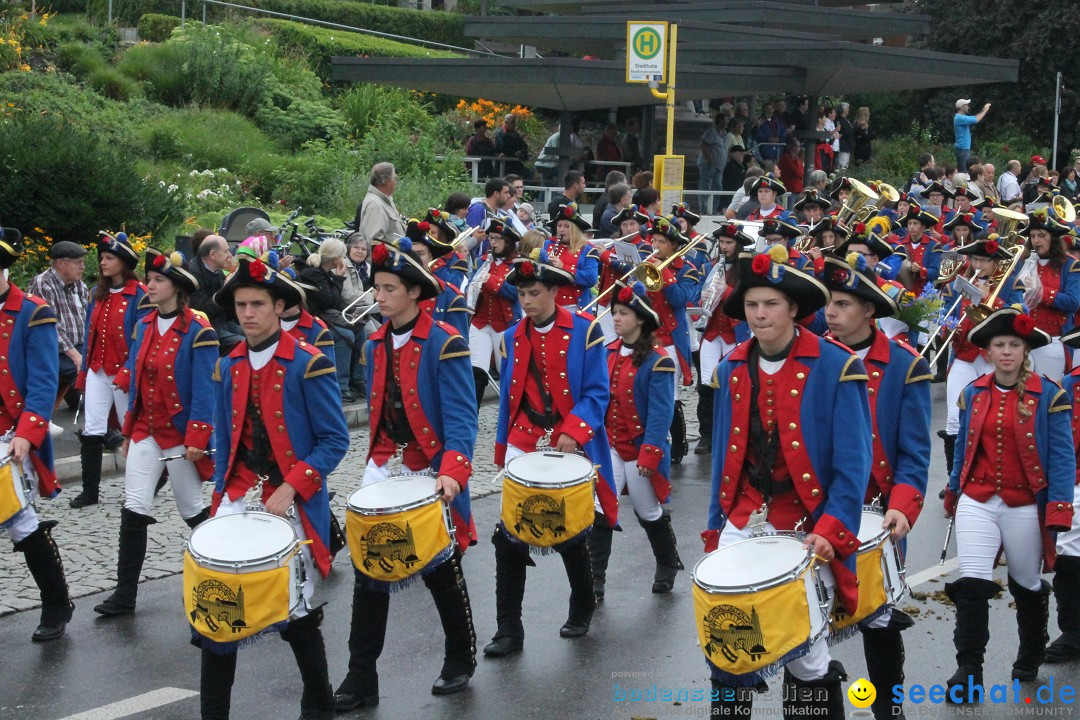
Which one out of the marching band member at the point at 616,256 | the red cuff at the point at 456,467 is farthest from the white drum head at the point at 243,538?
the marching band member at the point at 616,256

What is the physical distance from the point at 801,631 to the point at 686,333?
764 cm

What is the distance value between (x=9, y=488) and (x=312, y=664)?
6.77ft

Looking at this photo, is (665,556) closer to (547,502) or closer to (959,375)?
(547,502)

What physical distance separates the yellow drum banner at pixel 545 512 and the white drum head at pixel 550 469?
1.5 inches

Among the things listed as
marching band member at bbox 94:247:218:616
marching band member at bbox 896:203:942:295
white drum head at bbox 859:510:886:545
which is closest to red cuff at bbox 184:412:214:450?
marching band member at bbox 94:247:218:616

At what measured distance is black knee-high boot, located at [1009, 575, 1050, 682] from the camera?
715 cm

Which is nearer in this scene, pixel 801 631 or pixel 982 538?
pixel 801 631

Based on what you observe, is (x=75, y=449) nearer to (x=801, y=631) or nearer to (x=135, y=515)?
(x=135, y=515)

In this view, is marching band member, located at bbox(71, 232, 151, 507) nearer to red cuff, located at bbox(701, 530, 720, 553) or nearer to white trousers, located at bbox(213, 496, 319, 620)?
white trousers, located at bbox(213, 496, 319, 620)

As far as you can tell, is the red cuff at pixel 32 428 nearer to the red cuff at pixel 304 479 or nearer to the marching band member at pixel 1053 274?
the red cuff at pixel 304 479

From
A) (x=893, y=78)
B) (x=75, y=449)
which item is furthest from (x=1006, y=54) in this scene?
(x=75, y=449)

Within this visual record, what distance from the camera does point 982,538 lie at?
7066 millimetres

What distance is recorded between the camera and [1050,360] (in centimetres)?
1145

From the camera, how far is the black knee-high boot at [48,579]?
7564 millimetres
